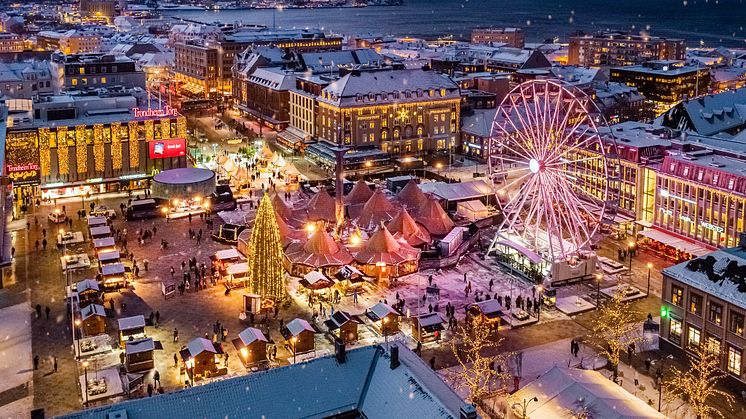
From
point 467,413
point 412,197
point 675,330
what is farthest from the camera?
point 412,197

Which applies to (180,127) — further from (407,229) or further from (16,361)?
(16,361)

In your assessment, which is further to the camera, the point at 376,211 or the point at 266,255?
the point at 376,211

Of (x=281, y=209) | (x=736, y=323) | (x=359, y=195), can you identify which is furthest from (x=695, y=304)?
(x=281, y=209)

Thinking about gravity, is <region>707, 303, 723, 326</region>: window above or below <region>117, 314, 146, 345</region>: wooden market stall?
above

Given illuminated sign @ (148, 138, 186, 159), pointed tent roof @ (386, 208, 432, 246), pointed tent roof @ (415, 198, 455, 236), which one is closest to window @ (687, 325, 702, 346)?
pointed tent roof @ (386, 208, 432, 246)

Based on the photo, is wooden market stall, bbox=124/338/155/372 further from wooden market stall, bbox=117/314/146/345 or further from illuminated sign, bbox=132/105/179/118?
illuminated sign, bbox=132/105/179/118

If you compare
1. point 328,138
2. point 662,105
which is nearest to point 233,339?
point 328,138

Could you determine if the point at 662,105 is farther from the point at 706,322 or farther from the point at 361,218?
the point at 706,322
